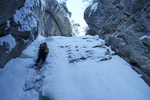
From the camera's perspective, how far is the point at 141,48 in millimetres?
4922

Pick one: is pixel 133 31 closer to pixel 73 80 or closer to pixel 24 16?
pixel 73 80

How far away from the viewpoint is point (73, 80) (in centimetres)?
432

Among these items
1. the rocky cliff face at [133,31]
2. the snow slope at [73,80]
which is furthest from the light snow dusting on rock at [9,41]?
the rocky cliff face at [133,31]

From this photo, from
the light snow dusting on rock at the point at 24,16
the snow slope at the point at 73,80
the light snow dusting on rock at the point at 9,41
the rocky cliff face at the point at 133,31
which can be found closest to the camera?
the snow slope at the point at 73,80

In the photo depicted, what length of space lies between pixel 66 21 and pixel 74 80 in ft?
63.4

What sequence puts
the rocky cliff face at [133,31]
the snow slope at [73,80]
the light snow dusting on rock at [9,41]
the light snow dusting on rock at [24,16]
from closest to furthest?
the snow slope at [73,80] < the light snow dusting on rock at [9,41] < the rocky cliff face at [133,31] < the light snow dusting on rock at [24,16]

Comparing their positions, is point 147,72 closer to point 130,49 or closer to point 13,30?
point 130,49

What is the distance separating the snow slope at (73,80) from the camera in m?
3.58

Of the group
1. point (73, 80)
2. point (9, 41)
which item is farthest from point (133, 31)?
point (9, 41)

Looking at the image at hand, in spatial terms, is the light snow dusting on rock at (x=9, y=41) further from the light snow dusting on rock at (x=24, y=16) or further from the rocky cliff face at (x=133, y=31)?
the rocky cliff face at (x=133, y=31)

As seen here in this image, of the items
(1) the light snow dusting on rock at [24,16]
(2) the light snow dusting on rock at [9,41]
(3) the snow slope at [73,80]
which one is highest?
(1) the light snow dusting on rock at [24,16]

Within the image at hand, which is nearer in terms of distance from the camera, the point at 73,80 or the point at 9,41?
the point at 73,80

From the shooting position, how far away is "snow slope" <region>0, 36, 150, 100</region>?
358 cm

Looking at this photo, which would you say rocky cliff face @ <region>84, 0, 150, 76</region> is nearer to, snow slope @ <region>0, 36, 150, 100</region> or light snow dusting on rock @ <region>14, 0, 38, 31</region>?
snow slope @ <region>0, 36, 150, 100</region>
